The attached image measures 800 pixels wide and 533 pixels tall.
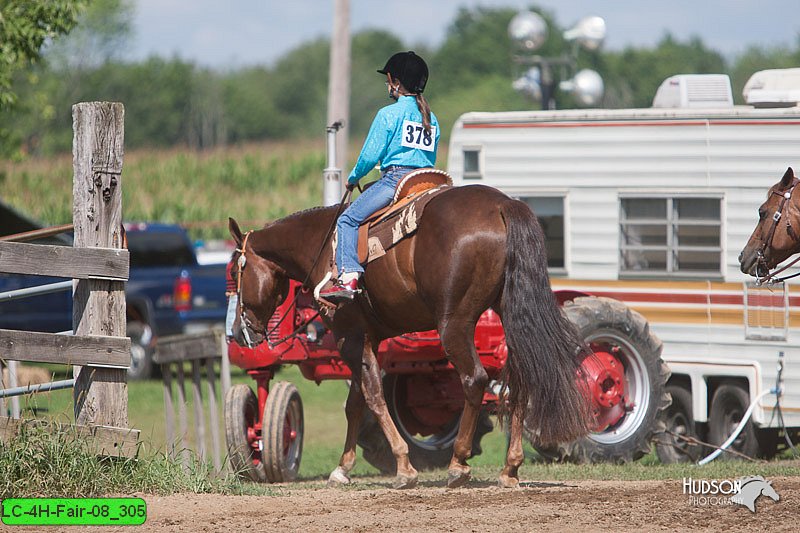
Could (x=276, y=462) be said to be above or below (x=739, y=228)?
below

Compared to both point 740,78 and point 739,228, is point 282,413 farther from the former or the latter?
point 740,78

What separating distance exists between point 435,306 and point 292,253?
1.60 m

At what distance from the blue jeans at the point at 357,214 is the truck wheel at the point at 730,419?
171 inches

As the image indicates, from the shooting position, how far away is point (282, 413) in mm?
9938

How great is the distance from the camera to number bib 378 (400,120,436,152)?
9047 millimetres

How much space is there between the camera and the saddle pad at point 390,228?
877 centimetres

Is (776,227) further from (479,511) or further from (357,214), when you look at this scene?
(479,511)

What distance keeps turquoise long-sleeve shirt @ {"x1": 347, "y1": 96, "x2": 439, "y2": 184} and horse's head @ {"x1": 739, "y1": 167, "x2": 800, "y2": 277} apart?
2620mm

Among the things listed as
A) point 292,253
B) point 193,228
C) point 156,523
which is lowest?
point 156,523

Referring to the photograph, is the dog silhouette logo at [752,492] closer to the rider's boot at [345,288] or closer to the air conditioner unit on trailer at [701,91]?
the rider's boot at [345,288]

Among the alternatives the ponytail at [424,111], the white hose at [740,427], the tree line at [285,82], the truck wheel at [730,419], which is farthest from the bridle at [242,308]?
the tree line at [285,82]

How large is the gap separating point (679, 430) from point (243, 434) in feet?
15.0

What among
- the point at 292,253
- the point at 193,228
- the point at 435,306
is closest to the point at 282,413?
the point at 292,253

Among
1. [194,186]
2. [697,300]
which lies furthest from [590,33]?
[194,186]
